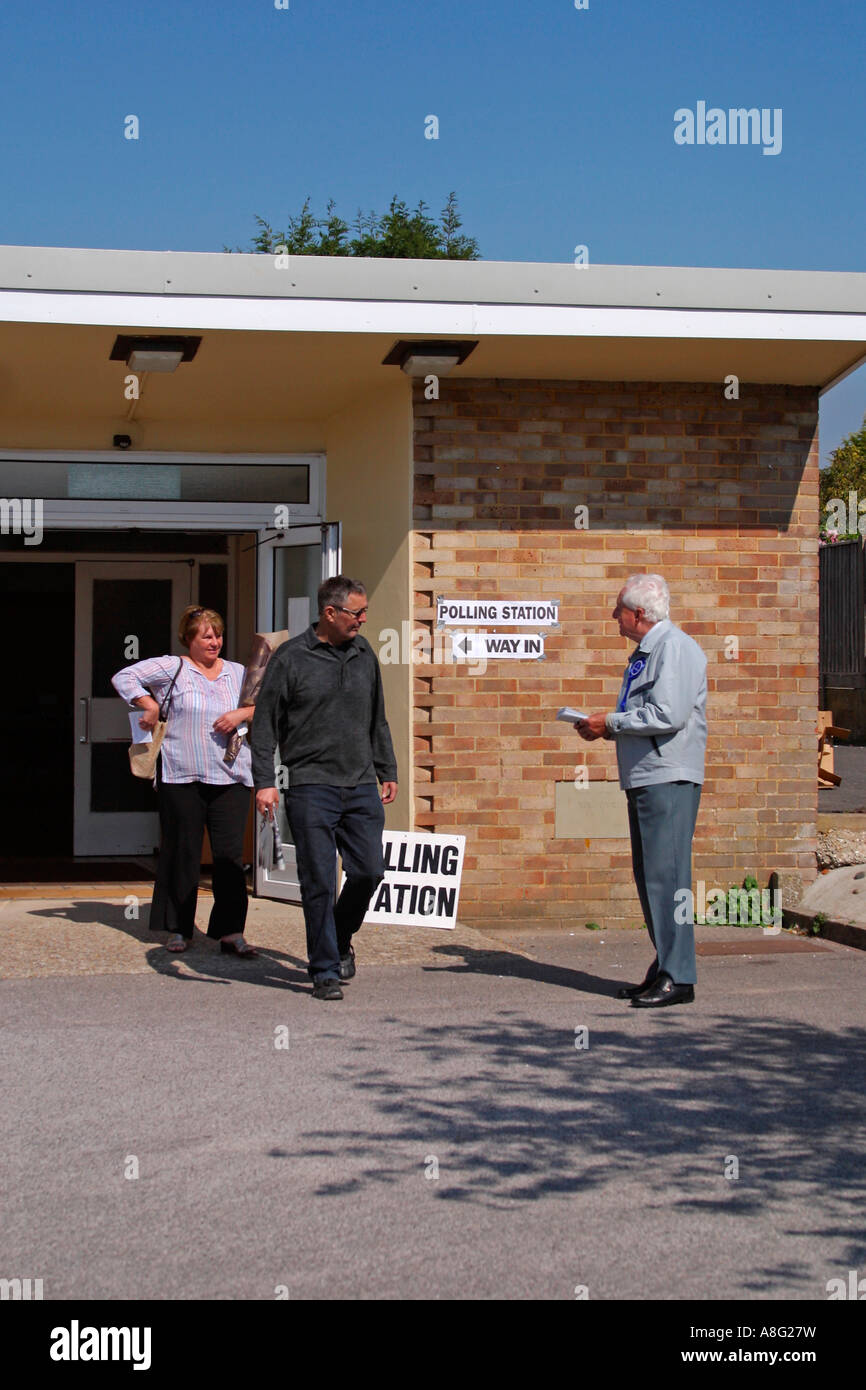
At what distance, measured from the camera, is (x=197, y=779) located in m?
8.11

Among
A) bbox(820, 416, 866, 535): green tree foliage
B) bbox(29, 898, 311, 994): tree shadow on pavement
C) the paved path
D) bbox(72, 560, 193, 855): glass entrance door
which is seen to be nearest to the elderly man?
the paved path

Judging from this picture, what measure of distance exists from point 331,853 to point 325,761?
16.4 inches

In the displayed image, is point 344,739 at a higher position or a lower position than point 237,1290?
higher

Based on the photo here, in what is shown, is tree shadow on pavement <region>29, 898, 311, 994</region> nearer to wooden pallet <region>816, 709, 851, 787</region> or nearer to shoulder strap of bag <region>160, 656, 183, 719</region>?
shoulder strap of bag <region>160, 656, 183, 719</region>

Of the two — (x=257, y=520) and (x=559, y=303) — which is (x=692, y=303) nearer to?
(x=559, y=303)

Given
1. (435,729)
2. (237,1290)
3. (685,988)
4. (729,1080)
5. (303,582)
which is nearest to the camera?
(237,1290)

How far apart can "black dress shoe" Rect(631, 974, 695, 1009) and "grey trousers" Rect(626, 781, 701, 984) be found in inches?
1.1

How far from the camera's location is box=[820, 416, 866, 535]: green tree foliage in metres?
34.0

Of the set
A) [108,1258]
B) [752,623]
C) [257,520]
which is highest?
[257,520]

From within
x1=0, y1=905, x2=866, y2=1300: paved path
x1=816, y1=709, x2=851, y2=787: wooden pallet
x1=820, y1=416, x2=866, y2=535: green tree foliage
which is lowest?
x1=0, y1=905, x2=866, y2=1300: paved path

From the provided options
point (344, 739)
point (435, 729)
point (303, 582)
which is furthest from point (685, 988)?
point (303, 582)

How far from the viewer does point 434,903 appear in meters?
9.08

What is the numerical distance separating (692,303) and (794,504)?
1.74 metres

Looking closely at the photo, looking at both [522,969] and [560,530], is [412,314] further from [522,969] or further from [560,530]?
[522,969]
